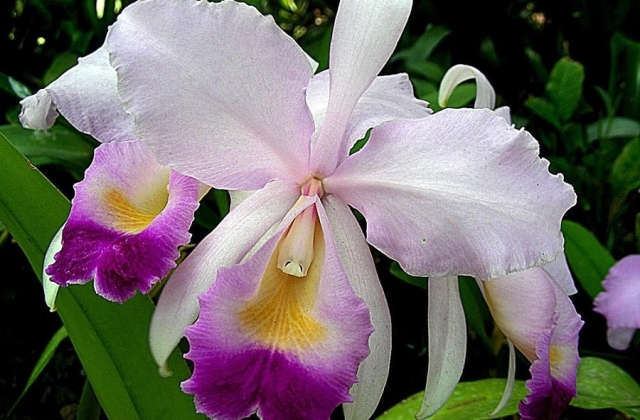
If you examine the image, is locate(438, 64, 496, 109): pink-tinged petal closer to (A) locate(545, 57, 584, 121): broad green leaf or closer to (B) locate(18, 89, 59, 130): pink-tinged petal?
(B) locate(18, 89, 59, 130): pink-tinged petal

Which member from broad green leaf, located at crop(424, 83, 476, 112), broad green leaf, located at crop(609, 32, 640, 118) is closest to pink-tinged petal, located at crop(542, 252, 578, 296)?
broad green leaf, located at crop(424, 83, 476, 112)

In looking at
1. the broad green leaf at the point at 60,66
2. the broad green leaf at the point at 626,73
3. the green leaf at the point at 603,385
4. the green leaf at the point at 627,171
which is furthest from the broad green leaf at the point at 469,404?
the broad green leaf at the point at 626,73

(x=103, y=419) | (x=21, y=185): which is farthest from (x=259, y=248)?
(x=103, y=419)

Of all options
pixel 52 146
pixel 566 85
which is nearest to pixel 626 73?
pixel 566 85

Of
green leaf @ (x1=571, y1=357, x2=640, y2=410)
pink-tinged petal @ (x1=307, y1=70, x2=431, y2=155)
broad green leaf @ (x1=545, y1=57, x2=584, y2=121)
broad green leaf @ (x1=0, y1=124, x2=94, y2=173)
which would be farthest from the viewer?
broad green leaf @ (x1=545, y1=57, x2=584, y2=121)

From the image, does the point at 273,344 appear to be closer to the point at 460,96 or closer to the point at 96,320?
the point at 96,320

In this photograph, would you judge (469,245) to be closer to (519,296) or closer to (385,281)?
(519,296)
